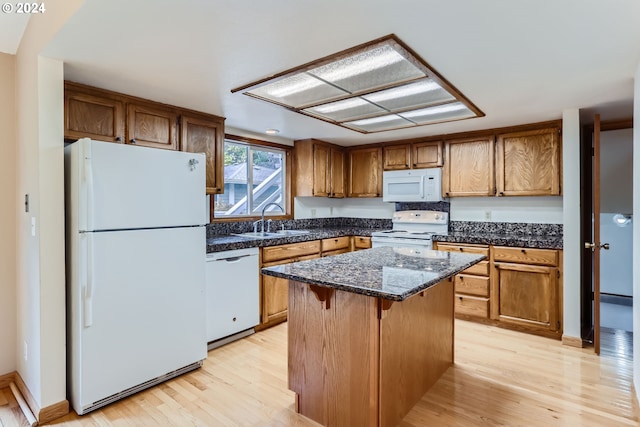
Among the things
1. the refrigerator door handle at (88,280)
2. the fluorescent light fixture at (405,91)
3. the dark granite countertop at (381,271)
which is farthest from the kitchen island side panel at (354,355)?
the fluorescent light fixture at (405,91)

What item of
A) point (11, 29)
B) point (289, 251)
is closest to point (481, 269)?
point (289, 251)

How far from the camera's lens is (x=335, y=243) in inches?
168

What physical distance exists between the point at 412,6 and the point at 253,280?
2.62 m

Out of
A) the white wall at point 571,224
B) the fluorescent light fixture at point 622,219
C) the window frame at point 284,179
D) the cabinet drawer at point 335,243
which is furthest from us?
the fluorescent light fixture at point 622,219

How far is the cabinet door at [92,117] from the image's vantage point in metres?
2.36

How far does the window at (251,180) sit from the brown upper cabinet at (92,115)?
1.32 m

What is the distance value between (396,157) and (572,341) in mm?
2716

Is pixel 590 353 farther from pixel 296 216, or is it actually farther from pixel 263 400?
pixel 296 216

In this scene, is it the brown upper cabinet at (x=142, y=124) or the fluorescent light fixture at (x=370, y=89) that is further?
the brown upper cabinet at (x=142, y=124)

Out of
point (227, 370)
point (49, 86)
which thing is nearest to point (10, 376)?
point (227, 370)

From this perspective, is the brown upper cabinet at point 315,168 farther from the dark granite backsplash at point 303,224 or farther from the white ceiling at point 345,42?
the white ceiling at point 345,42

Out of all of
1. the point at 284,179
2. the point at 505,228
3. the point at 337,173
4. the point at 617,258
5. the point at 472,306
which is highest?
the point at 337,173

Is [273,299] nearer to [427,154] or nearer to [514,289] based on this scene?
[514,289]

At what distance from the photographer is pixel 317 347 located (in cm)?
198
